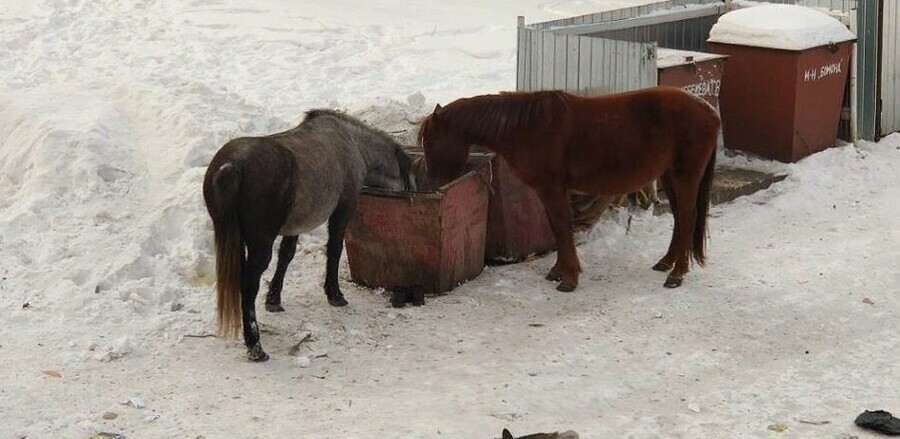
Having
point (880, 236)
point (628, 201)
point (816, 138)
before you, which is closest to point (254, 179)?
point (628, 201)

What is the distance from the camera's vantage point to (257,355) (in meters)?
6.87

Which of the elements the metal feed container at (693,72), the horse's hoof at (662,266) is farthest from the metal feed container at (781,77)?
→ the horse's hoof at (662,266)

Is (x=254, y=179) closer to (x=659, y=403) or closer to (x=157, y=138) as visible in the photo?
(x=659, y=403)

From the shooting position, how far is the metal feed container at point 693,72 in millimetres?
10273

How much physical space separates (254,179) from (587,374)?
7.34 feet

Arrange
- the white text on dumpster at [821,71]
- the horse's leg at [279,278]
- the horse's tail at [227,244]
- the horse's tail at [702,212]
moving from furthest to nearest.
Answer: the white text on dumpster at [821,71] < the horse's tail at [702,212] < the horse's leg at [279,278] < the horse's tail at [227,244]

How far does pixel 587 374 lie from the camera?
268 inches

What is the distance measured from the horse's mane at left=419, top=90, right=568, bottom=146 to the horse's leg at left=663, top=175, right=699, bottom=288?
3.48 feet

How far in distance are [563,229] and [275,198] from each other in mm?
2395

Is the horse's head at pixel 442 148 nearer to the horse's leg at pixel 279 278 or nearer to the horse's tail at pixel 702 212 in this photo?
the horse's leg at pixel 279 278

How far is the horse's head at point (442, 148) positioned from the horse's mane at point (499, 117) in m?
0.02

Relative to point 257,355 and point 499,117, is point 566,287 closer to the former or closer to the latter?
point 499,117

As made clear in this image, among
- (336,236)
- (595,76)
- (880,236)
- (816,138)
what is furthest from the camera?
(816,138)

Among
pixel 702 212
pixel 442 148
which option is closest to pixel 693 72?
pixel 702 212
